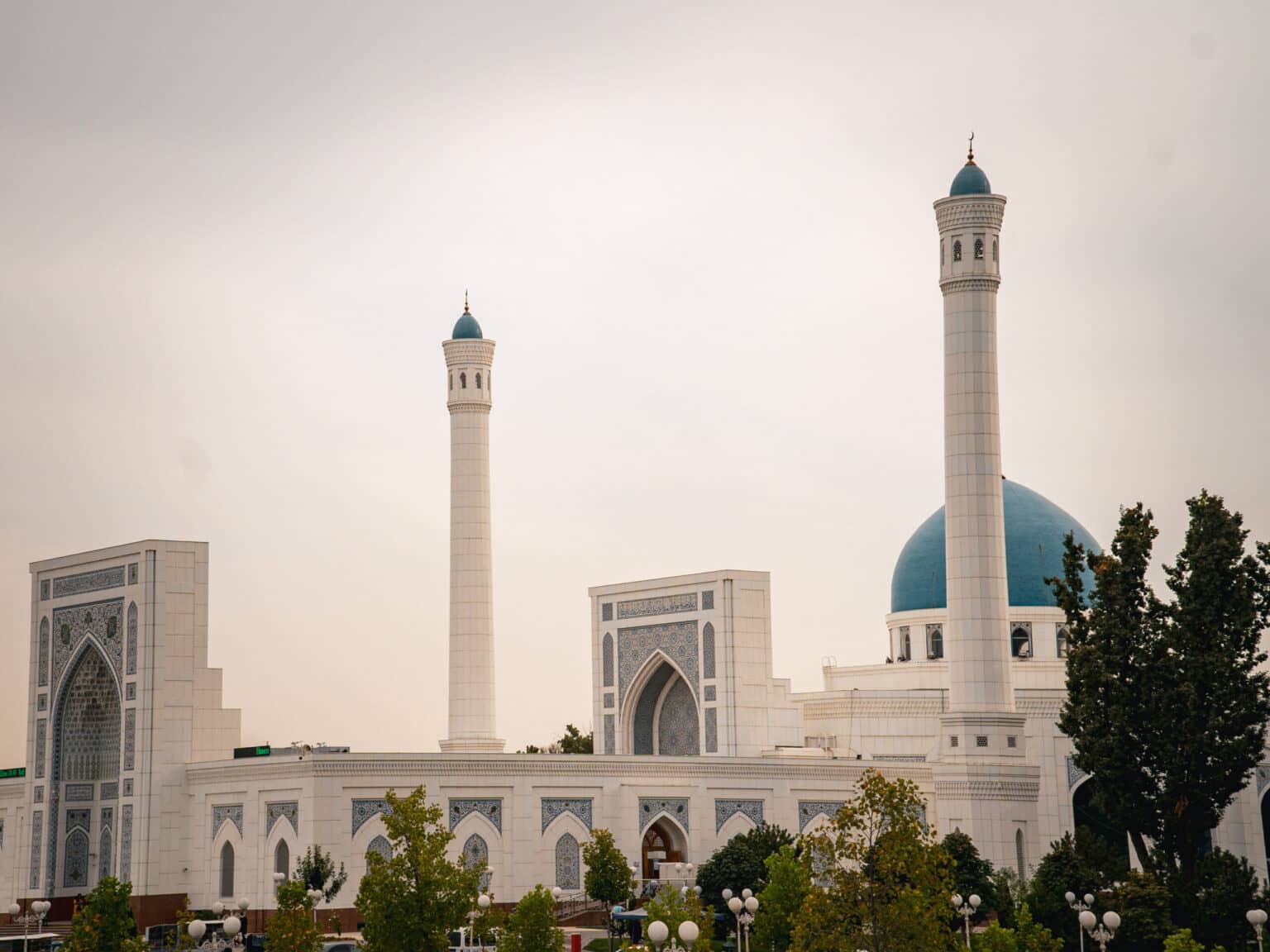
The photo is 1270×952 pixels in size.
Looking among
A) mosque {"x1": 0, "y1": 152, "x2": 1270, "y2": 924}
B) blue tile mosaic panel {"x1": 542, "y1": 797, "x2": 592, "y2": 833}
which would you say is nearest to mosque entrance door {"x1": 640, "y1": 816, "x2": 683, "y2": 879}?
mosque {"x1": 0, "y1": 152, "x2": 1270, "y2": 924}

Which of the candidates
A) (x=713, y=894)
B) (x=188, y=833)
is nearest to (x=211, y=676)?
(x=188, y=833)

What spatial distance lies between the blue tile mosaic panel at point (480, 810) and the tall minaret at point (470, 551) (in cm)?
659

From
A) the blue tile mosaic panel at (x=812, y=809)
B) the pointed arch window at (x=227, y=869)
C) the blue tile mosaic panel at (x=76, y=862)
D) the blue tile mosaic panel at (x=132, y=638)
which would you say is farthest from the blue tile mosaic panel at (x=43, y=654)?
the blue tile mosaic panel at (x=812, y=809)

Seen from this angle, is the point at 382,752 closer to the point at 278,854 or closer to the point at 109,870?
the point at 278,854

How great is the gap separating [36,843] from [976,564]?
23.4 m

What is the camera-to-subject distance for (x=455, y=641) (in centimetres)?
4694

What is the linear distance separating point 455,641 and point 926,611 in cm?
1220

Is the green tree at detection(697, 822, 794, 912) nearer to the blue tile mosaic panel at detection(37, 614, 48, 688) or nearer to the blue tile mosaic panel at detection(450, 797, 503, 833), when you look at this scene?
the blue tile mosaic panel at detection(450, 797, 503, 833)

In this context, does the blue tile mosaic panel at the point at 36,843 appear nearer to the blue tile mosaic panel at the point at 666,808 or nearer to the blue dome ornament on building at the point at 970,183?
the blue tile mosaic panel at the point at 666,808

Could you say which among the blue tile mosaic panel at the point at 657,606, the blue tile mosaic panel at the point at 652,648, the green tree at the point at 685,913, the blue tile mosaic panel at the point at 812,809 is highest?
the blue tile mosaic panel at the point at 657,606

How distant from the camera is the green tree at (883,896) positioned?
869 inches

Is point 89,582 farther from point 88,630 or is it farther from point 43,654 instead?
point 43,654

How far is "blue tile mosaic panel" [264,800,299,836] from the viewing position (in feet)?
124

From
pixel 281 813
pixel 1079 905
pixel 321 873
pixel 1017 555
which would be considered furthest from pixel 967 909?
pixel 1017 555
